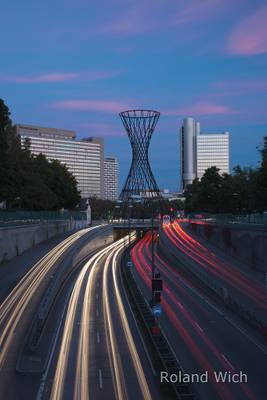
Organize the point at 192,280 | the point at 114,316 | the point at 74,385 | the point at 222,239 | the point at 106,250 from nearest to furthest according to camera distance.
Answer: the point at 74,385 → the point at 114,316 → the point at 192,280 → the point at 222,239 → the point at 106,250

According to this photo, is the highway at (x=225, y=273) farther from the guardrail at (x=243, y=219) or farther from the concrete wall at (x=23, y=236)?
the concrete wall at (x=23, y=236)

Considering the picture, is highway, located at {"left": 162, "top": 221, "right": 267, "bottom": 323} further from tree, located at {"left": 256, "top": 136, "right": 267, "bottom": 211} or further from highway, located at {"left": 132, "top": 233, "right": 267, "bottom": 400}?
tree, located at {"left": 256, "top": 136, "right": 267, "bottom": 211}

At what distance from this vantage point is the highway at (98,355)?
27203mm

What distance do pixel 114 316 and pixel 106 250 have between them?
2766 inches

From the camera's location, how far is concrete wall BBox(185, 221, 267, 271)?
245 feet

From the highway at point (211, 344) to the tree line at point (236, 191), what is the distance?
1631 inches

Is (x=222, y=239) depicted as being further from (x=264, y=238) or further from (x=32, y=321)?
(x=32, y=321)

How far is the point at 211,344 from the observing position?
125 feet

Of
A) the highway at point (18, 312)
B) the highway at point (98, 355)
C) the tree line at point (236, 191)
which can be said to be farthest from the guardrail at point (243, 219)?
the highway at point (18, 312)

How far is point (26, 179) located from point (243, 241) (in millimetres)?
40390

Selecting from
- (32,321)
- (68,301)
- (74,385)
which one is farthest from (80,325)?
(74,385)

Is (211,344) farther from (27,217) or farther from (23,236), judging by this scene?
(27,217)

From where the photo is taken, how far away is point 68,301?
5716 cm

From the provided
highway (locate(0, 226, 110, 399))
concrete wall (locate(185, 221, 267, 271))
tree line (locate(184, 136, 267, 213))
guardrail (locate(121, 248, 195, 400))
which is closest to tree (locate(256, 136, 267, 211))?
tree line (locate(184, 136, 267, 213))
